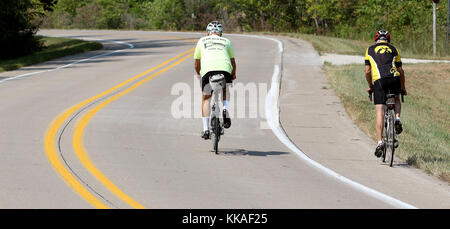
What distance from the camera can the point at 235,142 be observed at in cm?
1243

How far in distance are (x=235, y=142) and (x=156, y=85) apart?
26.8 feet

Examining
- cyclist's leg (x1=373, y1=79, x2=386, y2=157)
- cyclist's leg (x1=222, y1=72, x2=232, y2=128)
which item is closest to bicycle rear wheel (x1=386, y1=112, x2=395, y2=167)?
cyclist's leg (x1=373, y1=79, x2=386, y2=157)

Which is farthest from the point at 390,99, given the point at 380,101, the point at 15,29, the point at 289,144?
the point at 15,29

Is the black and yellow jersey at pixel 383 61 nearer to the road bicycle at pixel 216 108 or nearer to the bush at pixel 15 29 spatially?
the road bicycle at pixel 216 108

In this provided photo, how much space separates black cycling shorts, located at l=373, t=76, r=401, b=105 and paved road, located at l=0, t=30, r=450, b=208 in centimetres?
95

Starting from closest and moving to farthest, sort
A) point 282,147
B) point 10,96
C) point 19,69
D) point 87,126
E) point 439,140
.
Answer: point 282,147 < point 87,126 < point 439,140 < point 10,96 < point 19,69

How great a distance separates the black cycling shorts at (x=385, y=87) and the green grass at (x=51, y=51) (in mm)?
17464

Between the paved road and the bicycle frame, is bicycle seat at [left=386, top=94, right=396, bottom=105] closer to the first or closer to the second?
the bicycle frame

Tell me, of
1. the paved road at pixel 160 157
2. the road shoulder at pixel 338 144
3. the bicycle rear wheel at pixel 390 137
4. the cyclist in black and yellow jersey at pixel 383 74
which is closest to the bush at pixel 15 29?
the paved road at pixel 160 157

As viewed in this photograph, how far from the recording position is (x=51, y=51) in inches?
1352

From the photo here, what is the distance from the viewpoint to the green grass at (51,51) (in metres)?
27.7
